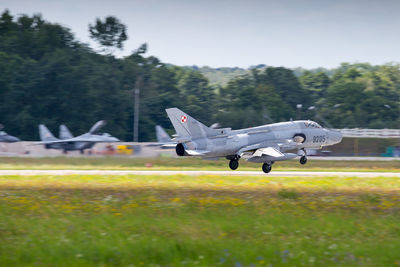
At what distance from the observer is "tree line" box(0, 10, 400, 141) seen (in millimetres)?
87438

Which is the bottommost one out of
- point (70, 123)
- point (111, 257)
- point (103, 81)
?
point (111, 257)

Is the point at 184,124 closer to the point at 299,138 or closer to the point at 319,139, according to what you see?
the point at 299,138

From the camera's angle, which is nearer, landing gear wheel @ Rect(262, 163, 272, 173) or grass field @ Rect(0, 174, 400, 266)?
grass field @ Rect(0, 174, 400, 266)

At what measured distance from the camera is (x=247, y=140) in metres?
34.2

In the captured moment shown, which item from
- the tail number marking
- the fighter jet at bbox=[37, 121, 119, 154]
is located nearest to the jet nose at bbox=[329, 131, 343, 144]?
the tail number marking

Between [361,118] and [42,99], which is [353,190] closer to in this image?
[42,99]

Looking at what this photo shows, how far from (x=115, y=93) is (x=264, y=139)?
62842 mm

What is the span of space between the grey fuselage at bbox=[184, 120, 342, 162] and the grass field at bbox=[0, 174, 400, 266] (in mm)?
7685

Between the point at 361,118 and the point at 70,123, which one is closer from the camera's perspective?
the point at 70,123

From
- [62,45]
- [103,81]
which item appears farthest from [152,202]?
[62,45]

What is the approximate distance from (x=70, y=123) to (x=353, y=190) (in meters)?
69.8

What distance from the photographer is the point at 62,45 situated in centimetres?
10256

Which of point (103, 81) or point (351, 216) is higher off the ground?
point (103, 81)

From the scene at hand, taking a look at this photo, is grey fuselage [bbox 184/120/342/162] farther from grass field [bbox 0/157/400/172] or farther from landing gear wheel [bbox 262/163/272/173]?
grass field [bbox 0/157/400/172]
